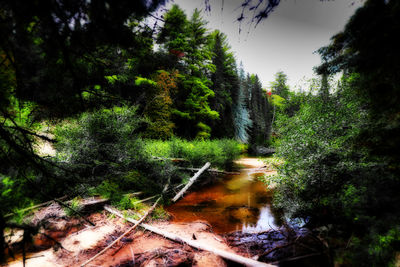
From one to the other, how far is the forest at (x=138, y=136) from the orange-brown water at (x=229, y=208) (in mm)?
393

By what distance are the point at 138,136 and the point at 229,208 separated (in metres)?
5.29

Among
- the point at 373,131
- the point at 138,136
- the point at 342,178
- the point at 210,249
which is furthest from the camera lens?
the point at 138,136

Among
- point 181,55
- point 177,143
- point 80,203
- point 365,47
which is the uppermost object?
point 181,55

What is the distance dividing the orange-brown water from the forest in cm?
39

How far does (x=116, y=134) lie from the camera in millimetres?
6727

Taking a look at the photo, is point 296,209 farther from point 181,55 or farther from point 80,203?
point 181,55

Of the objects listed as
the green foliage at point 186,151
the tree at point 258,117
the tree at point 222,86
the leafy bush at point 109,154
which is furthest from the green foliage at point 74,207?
the tree at point 258,117

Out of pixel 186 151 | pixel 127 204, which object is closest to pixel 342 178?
pixel 127 204

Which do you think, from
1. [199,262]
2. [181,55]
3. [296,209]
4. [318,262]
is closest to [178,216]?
[199,262]

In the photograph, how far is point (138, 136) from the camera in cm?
757

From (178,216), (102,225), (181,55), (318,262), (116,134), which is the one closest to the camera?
(318,262)

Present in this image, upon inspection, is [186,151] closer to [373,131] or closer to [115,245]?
[115,245]

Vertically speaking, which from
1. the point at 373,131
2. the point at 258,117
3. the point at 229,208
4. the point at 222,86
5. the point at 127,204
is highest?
the point at 222,86

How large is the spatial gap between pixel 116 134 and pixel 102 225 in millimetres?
3565
